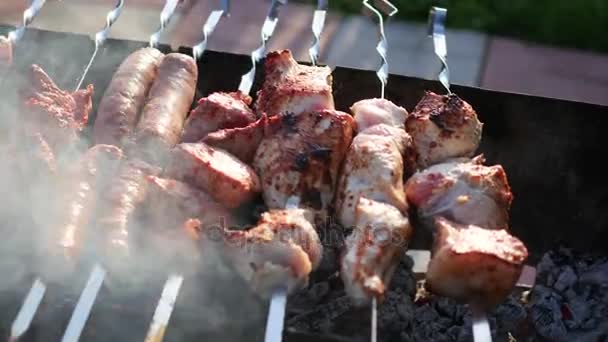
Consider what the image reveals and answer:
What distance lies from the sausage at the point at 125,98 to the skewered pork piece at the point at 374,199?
752 millimetres

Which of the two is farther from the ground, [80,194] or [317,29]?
[317,29]

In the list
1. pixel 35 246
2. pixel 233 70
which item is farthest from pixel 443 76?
pixel 35 246

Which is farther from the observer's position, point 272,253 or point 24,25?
point 24,25

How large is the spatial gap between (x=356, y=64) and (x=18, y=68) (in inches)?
86.0

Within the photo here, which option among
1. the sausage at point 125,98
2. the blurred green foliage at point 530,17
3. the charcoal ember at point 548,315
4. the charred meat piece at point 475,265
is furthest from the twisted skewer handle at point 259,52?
the blurred green foliage at point 530,17

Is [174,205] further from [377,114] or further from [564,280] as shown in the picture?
[564,280]

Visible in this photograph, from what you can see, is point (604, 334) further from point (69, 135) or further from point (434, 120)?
point (69, 135)

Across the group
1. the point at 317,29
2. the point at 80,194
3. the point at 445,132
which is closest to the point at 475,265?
the point at 445,132

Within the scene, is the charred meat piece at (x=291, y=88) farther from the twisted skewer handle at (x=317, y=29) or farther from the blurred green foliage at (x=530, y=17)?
the blurred green foliage at (x=530, y=17)

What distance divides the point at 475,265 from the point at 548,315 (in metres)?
0.90

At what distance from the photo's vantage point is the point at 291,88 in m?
2.51

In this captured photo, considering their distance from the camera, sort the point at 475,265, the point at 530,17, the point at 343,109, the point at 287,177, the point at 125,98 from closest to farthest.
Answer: the point at 475,265 → the point at 287,177 → the point at 125,98 → the point at 343,109 → the point at 530,17

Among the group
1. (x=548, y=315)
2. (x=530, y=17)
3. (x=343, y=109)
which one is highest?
(x=343, y=109)

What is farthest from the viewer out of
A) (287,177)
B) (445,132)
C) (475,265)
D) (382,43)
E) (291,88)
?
(382,43)
